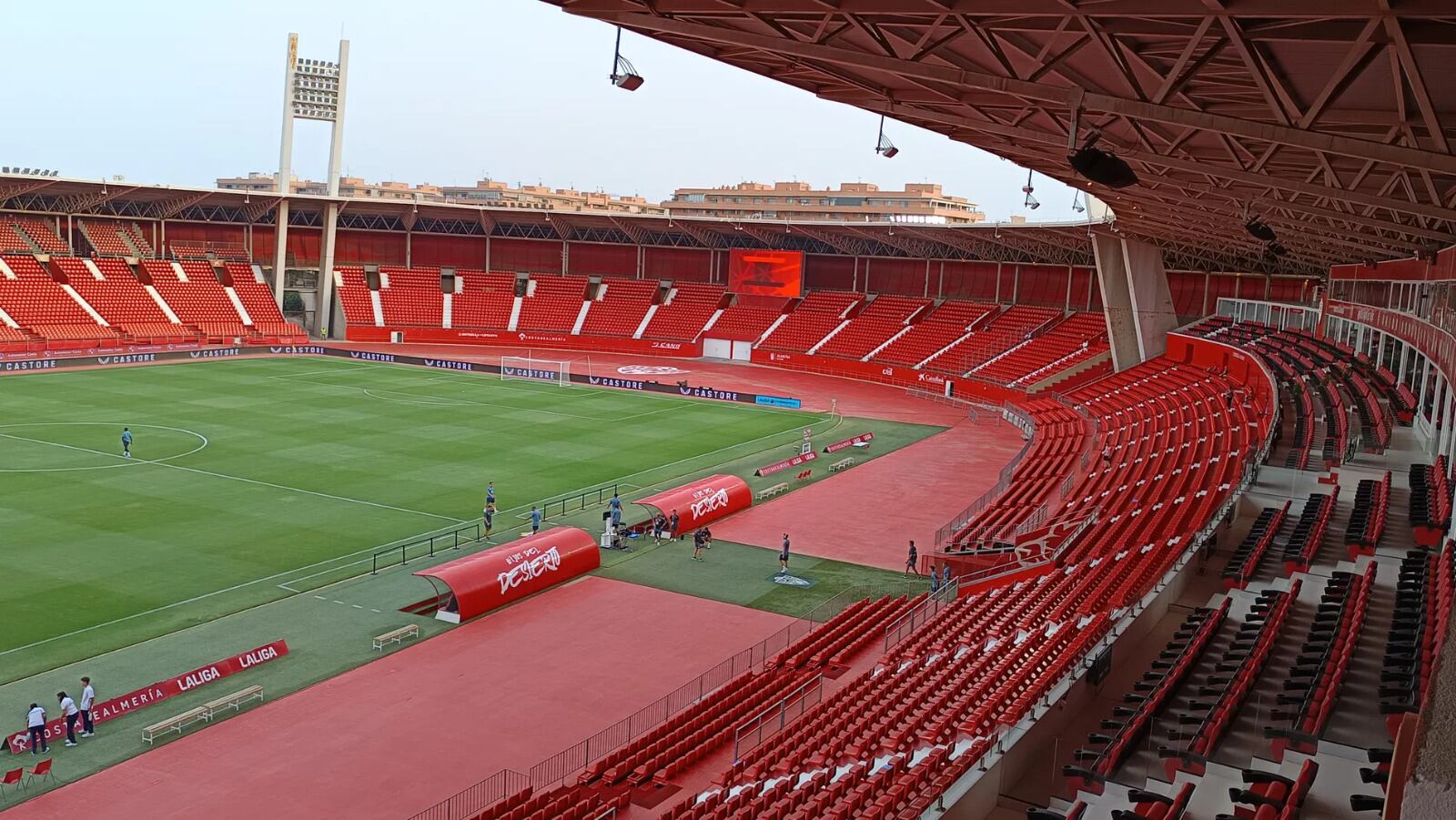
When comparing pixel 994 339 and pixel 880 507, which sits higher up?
pixel 994 339

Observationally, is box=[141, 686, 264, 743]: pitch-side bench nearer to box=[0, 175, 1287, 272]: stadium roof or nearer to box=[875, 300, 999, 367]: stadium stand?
box=[0, 175, 1287, 272]: stadium roof

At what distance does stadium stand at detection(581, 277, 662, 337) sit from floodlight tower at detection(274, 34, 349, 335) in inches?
713

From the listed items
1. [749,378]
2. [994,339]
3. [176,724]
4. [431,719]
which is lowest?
[176,724]

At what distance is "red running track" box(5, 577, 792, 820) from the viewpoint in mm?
15258

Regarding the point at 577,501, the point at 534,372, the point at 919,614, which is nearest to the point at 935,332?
the point at 534,372

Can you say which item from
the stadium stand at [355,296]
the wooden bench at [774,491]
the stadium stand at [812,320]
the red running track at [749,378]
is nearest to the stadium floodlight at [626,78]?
the wooden bench at [774,491]

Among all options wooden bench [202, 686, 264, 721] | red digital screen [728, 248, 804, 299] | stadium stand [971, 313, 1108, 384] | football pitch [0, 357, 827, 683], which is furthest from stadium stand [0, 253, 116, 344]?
wooden bench [202, 686, 264, 721]

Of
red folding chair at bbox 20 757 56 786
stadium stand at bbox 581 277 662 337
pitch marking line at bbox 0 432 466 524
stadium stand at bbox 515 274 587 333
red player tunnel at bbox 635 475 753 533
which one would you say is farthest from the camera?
stadium stand at bbox 515 274 587 333

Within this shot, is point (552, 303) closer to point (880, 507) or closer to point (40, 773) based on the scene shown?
point (880, 507)

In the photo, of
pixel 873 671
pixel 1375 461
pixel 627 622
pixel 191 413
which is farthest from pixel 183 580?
pixel 1375 461

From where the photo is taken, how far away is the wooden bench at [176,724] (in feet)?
55.5

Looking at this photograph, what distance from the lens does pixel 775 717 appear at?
707 inches

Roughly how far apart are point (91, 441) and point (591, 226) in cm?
4723

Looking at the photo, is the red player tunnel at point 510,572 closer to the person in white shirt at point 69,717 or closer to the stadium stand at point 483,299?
the person in white shirt at point 69,717
